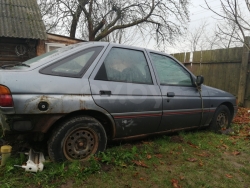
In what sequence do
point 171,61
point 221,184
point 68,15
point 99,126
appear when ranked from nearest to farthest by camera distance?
point 221,184
point 99,126
point 171,61
point 68,15

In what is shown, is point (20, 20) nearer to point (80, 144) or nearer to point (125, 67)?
point (125, 67)

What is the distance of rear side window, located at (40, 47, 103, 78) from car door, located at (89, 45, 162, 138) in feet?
0.44

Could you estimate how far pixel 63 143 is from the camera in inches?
96.4

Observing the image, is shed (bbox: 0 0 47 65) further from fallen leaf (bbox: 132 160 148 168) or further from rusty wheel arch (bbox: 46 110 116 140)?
fallen leaf (bbox: 132 160 148 168)

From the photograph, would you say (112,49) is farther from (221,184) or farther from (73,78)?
(221,184)

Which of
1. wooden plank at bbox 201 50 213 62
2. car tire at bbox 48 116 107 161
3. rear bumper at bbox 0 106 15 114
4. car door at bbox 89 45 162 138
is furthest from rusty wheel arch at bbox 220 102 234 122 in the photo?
rear bumper at bbox 0 106 15 114

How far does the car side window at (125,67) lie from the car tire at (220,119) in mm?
1896

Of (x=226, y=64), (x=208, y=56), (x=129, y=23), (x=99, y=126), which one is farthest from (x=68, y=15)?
(x=99, y=126)

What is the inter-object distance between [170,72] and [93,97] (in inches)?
63.6

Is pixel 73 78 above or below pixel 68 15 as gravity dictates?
below

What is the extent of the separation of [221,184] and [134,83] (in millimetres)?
1685

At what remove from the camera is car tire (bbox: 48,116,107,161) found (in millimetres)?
2424

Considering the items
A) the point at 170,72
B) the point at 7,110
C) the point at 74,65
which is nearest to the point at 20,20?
the point at 74,65

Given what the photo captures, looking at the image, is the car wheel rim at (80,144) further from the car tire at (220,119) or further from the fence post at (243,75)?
the fence post at (243,75)
